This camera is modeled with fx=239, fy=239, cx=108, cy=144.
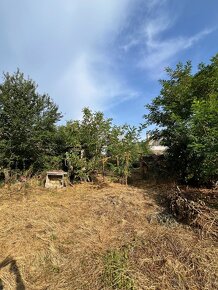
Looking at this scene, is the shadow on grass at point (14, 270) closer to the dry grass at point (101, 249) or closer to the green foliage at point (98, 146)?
the dry grass at point (101, 249)

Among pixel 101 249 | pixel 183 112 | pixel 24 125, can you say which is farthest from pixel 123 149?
pixel 101 249

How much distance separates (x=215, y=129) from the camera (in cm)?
427

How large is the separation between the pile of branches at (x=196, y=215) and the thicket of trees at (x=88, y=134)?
2.34 metres

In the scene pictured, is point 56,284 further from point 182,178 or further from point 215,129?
point 182,178

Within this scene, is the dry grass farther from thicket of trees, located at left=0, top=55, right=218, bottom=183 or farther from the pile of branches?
thicket of trees, located at left=0, top=55, right=218, bottom=183

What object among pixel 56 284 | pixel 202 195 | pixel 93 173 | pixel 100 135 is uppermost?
pixel 100 135

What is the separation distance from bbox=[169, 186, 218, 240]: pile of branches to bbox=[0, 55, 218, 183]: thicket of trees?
7.69ft

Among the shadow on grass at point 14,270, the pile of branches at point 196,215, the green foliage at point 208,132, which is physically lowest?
the shadow on grass at point 14,270

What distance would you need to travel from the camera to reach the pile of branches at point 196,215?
3420 millimetres

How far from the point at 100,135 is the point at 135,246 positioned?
4.78 meters

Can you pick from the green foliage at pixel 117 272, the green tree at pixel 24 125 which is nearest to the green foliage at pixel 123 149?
the green tree at pixel 24 125

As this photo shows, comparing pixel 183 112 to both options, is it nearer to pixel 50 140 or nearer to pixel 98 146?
pixel 98 146

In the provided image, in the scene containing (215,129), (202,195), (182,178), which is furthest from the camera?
(182,178)

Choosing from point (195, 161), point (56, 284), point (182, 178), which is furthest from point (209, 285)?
point (182, 178)
